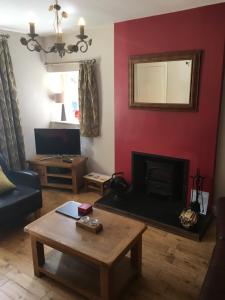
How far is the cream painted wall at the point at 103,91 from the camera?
3588 mm

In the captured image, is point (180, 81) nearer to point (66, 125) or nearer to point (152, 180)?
point (152, 180)

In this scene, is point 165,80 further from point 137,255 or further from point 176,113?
point 137,255

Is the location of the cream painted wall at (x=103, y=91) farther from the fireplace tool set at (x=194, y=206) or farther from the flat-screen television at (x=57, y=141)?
the fireplace tool set at (x=194, y=206)

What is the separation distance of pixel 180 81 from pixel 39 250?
238 cm

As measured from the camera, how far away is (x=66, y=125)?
441 cm

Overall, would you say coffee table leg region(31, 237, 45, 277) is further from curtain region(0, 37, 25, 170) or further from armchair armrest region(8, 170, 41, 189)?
curtain region(0, 37, 25, 170)

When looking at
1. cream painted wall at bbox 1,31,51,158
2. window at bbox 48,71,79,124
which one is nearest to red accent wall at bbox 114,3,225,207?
window at bbox 48,71,79,124

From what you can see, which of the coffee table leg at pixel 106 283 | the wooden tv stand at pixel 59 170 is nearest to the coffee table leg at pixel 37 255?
the coffee table leg at pixel 106 283

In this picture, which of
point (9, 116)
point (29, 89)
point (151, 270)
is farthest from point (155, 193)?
point (29, 89)

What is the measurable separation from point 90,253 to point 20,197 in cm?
139

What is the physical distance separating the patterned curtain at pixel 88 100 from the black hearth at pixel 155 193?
86 cm

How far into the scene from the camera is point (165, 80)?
3.08 meters

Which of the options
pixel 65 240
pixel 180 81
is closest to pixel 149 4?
pixel 180 81

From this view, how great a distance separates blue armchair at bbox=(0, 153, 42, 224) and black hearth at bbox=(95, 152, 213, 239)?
833mm
